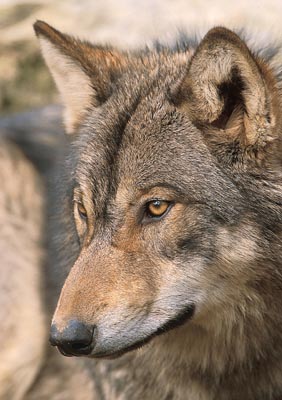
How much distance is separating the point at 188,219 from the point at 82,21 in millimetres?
5056

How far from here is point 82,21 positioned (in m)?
8.38

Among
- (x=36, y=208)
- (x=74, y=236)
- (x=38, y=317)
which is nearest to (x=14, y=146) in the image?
(x=36, y=208)

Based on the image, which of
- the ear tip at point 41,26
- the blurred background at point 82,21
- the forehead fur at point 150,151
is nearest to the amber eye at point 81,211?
the forehead fur at point 150,151

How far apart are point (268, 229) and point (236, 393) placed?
1.01 metres

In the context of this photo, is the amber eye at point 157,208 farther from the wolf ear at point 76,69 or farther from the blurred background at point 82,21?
the blurred background at point 82,21

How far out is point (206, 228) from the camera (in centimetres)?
375

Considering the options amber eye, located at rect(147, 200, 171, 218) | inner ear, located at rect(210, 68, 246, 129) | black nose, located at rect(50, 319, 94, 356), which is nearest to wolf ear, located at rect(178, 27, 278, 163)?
inner ear, located at rect(210, 68, 246, 129)

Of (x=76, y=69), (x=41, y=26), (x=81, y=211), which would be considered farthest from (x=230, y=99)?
(x=41, y=26)

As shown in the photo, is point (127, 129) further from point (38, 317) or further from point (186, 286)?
point (38, 317)

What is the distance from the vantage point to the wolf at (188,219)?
11.9 ft

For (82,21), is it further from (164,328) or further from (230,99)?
(164,328)

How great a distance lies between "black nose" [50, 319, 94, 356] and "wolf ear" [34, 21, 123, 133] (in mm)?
1340

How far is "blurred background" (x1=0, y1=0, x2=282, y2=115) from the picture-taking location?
8.05 meters

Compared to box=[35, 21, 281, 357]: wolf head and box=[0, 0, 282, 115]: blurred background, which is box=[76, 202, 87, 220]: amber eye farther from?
box=[0, 0, 282, 115]: blurred background
